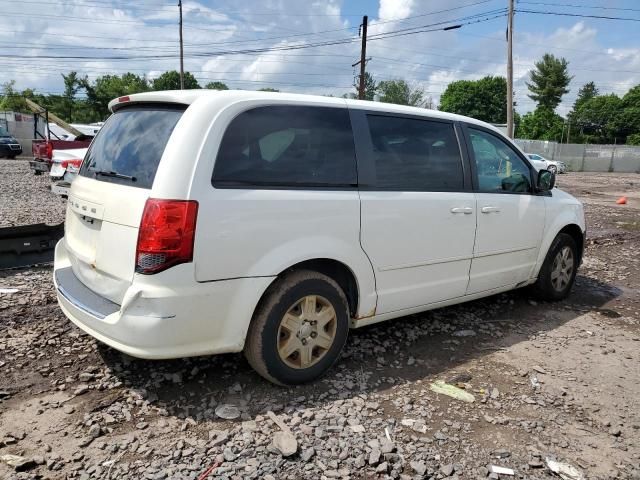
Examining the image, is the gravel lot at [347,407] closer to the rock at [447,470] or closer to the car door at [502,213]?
the rock at [447,470]

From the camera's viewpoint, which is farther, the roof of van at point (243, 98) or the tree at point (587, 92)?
the tree at point (587, 92)

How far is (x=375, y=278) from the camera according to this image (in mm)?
3662

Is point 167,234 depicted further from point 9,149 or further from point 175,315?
point 9,149

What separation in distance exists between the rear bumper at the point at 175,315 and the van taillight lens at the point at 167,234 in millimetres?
69

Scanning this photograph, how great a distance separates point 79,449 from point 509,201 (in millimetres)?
3803

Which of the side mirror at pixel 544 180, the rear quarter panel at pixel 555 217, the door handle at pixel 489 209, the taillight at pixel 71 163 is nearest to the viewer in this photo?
the door handle at pixel 489 209

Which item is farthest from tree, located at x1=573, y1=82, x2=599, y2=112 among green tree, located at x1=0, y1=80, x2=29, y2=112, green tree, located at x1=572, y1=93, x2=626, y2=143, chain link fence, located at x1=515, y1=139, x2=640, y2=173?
green tree, located at x1=0, y1=80, x2=29, y2=112

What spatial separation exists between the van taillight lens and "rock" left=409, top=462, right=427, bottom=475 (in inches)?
64.0

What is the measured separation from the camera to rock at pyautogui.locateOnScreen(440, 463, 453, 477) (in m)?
2.68

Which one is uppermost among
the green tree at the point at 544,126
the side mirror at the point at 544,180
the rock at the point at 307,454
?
the green tree at the point at 544,126

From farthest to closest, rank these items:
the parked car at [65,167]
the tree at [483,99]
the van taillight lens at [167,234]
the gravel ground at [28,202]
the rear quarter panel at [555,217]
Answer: the tree at [483,99] → the parked car at [65,167] → the gravel ground at [28,202] → the rear quarter panel at [555,217] → the van taillight lens at [167,234]

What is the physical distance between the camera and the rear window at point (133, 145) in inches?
120

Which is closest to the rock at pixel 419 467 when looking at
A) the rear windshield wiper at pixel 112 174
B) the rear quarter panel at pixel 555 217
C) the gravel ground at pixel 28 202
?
the rear windshield wiper at pixel 112 174

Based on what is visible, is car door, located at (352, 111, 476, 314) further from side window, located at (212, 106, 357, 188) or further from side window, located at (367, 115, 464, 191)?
side window, located at (212, 106, 357, 188)
